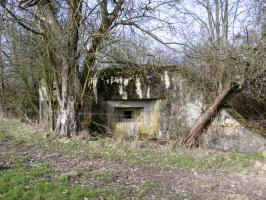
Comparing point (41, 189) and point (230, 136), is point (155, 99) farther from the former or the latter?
point (41, 189)

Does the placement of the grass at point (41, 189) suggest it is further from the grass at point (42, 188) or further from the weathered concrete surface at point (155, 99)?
the weathered concrete surface at point (155, 99)

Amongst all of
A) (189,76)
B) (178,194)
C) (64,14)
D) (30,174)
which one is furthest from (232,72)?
(30,174)

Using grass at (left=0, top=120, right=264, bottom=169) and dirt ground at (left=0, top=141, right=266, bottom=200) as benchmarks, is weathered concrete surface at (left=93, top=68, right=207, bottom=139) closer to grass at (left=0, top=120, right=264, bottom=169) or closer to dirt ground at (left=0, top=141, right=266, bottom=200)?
grass at (left=0, top=120, right=264, bottom=169)

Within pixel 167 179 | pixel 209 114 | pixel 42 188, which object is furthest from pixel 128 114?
pixel 42 188

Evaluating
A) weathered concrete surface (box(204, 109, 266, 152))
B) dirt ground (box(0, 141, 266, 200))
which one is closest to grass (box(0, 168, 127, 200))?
dirt ground (box(0, 141, 266, 200))

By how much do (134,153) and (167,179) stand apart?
1.97 metres

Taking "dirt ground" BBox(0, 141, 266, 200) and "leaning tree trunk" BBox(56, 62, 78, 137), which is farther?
"leaning tree trunk" BBox(56, 62, 78, 137)

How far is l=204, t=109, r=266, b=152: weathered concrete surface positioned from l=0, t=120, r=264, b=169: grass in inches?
24.4

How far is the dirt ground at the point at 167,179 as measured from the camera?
16.7ft

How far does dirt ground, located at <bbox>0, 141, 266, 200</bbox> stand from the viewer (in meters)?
5.08

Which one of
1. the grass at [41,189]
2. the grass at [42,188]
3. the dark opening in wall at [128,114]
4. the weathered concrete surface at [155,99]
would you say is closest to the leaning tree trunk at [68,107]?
the weathered concrete surface at [155,99]

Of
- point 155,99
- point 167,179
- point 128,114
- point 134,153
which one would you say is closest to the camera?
point 167,179

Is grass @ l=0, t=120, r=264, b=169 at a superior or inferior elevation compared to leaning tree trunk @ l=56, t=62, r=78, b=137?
inferior

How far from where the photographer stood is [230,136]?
30.7 feet
